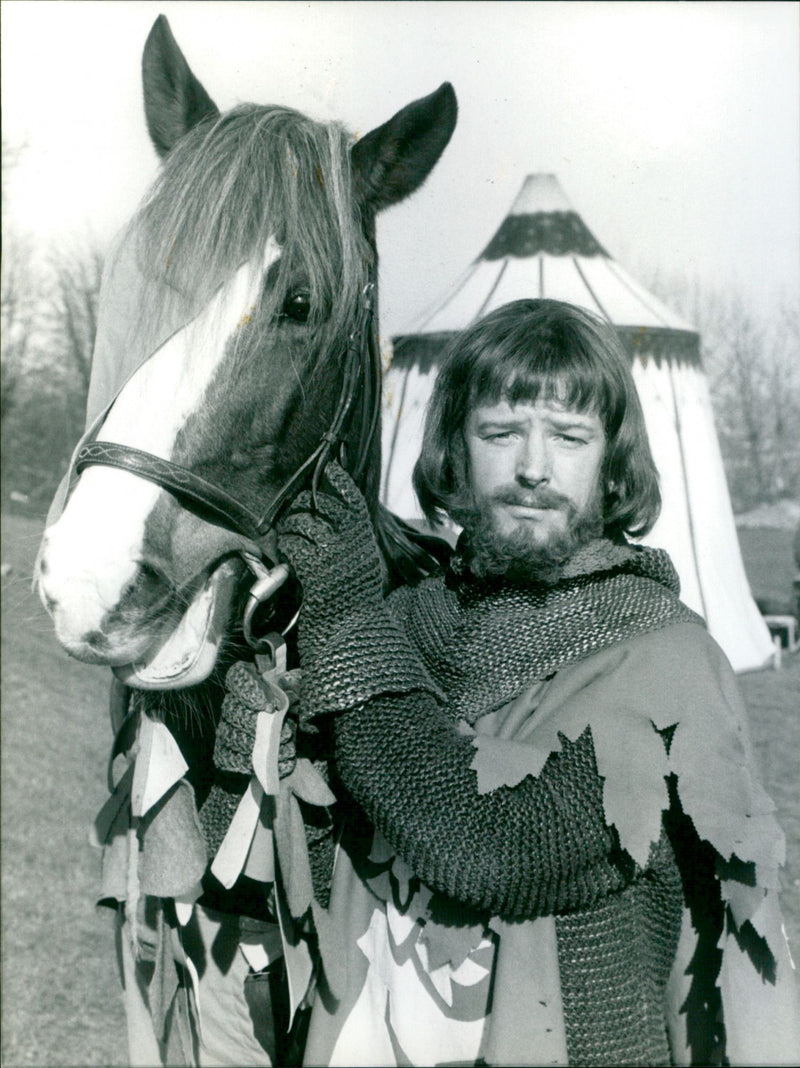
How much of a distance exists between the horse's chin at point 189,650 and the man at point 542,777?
125mm

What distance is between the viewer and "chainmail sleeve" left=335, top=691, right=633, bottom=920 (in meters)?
1.23

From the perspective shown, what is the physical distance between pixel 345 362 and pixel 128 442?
40cm

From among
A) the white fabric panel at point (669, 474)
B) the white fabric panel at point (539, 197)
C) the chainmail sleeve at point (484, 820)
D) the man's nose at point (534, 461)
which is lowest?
the chainmail sleeve at point (484, 820)

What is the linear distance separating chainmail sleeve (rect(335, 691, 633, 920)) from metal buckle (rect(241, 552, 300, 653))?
0.72 ft

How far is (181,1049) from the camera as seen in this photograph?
168 centimetres

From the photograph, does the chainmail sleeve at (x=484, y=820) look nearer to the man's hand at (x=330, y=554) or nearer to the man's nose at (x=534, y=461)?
the man's hand at (x=330, y=554)

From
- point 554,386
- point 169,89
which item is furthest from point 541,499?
point 169,89

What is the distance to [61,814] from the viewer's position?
4906 millimetres

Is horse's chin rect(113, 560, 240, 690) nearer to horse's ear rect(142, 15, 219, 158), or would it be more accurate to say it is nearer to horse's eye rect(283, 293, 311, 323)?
horse's eye rect(283, 293, 311, 323)

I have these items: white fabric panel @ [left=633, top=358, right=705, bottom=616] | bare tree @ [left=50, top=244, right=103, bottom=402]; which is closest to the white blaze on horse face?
white fabric panel @ [left=633, top=358, right=705, bottom=616]

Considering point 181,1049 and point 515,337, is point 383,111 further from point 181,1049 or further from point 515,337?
point 181,1049

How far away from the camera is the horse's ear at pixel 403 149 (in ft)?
5.16

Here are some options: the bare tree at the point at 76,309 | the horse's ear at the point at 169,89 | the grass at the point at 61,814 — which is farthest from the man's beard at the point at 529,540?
the bare tree at the point at 76,309

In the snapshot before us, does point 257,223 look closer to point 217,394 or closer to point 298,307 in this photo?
point 298,307
